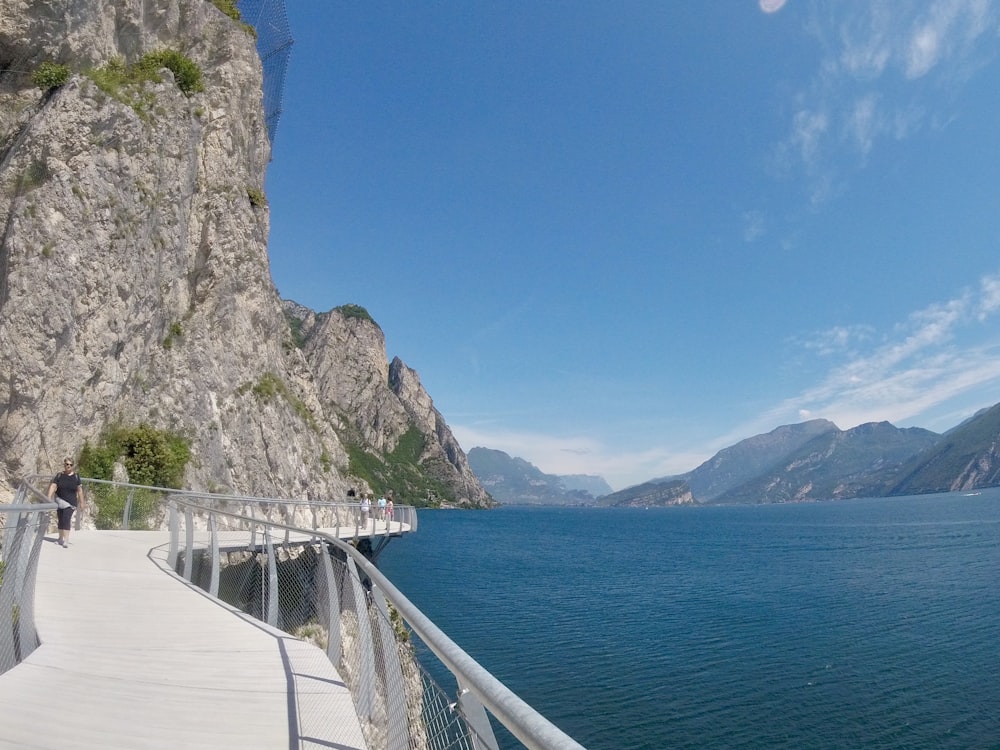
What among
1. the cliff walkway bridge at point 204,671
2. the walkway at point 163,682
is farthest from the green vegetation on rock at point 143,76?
the walkway at point 163,682

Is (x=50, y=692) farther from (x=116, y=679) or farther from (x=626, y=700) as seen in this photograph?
(x=626, y=700)

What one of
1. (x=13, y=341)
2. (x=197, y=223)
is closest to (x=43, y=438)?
(x=13, y=341)

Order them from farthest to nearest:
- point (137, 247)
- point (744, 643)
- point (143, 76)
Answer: point (744, 643) → point (143, 76) → point (137, 247)

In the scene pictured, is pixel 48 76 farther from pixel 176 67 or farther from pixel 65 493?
pixel 65 493

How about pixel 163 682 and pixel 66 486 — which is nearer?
pixel 163 682

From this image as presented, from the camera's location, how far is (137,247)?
22.4m

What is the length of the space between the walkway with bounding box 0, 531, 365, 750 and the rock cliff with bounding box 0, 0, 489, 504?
1222cm

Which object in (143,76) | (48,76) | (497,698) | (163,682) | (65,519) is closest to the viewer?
(497,698)

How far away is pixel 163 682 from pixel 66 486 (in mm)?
10585

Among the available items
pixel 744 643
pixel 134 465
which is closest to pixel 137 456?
pixel 134 465

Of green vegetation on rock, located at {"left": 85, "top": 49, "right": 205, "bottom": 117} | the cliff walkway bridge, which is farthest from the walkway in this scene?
green vegetation on rock, located at {"left": 85, "top": 49, "right": 205, "bottom": 117}

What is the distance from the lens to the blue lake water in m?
20.6

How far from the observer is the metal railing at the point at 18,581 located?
602 cm

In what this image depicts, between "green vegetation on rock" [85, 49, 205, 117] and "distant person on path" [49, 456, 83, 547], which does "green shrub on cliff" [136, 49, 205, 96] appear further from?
"distant person on path" [49, 456, 83, 547]
